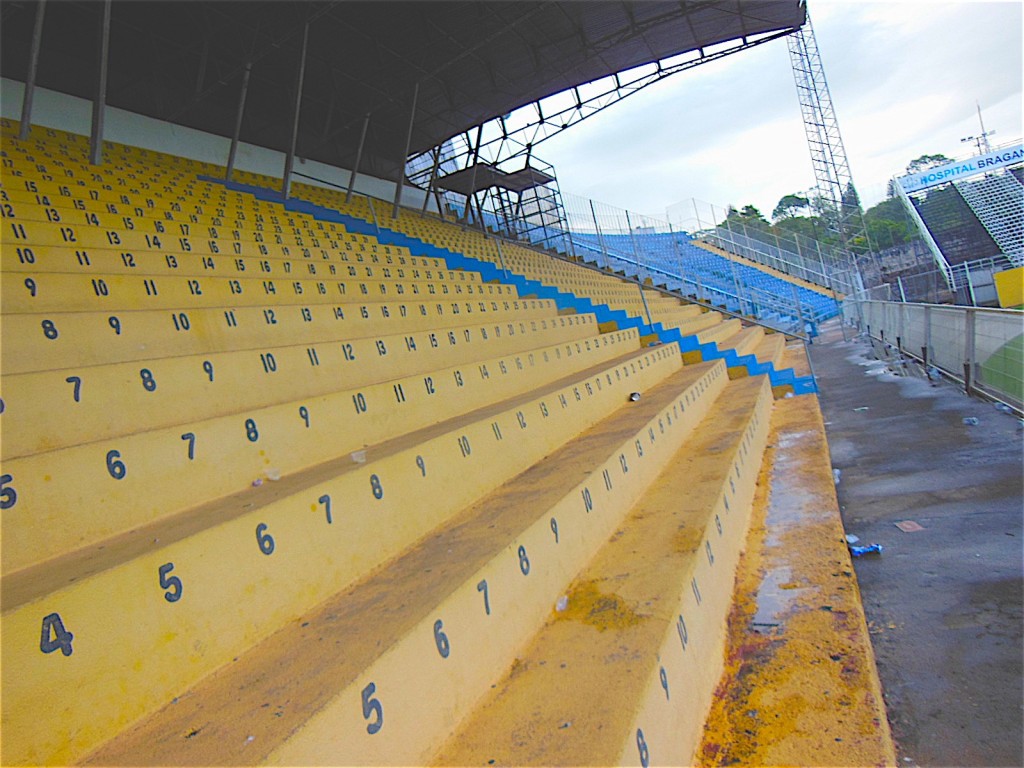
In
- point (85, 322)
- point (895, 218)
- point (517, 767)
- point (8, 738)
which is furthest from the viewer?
point (895, 218)

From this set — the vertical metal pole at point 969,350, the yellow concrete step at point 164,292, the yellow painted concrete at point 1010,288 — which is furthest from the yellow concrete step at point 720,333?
the yellow painted concrete at point 1010,288

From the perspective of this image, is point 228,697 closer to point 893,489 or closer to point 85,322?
point 85,322

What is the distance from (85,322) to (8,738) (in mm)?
1791

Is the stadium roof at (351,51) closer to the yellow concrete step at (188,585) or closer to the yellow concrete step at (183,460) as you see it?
the yellow concrete step at (183,460)

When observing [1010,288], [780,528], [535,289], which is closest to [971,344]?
[780,528]

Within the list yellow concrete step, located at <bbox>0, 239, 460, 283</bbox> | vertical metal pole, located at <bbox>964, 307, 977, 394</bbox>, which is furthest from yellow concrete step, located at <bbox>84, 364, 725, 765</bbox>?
vertical metal pole, located at <bbox>964, 307, 977, 394</bbox>

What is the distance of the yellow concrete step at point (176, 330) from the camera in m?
1.97

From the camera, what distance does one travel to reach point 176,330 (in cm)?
247

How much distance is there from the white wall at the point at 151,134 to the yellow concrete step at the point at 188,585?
33.5 feet

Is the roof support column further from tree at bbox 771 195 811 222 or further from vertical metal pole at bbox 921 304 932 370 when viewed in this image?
tree at bbox 771 195 811 222

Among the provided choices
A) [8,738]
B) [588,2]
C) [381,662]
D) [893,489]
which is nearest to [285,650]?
[381,662]

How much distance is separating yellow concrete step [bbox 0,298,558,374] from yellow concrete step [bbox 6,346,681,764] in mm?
892

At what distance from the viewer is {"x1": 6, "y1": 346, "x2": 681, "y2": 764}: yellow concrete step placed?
0.91 m

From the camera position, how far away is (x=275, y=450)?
1.88 meters
